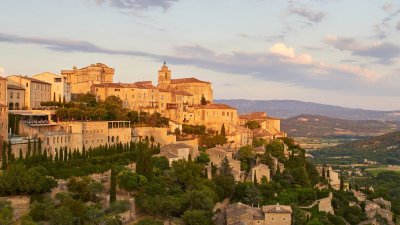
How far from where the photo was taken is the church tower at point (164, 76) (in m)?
72.7

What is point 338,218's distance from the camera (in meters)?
45.8

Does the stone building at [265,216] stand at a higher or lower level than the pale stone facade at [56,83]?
lower

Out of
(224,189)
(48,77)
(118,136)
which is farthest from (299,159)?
(48,77)

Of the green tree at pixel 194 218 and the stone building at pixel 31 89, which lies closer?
the green tree at pixel 194 218

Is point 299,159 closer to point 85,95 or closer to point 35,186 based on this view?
point 85,95

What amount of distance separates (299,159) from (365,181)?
44.6 m

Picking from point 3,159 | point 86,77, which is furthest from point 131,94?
point 3,159

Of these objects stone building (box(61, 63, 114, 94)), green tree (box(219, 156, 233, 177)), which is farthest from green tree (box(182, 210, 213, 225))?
stone building (box(61, 63, 114, 94))

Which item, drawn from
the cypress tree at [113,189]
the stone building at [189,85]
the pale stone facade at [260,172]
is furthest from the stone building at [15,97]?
the stone building at [189,85]

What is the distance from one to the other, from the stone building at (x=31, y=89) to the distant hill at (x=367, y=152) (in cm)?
9907

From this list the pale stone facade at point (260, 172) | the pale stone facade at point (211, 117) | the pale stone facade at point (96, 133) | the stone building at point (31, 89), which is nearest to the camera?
the pale stone facade at point (96, 133)

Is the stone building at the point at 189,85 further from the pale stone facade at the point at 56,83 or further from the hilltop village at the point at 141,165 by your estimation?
the pale stone facade at the point at 56,83

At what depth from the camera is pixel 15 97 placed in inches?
1795

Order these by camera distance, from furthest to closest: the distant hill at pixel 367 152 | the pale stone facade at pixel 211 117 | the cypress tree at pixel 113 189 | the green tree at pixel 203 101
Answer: the distant hill at pixel 367 152, the green tree at pixel 203 101, the pale stone facade at pixel 211 117, the cypress tree at pixel 113 189
